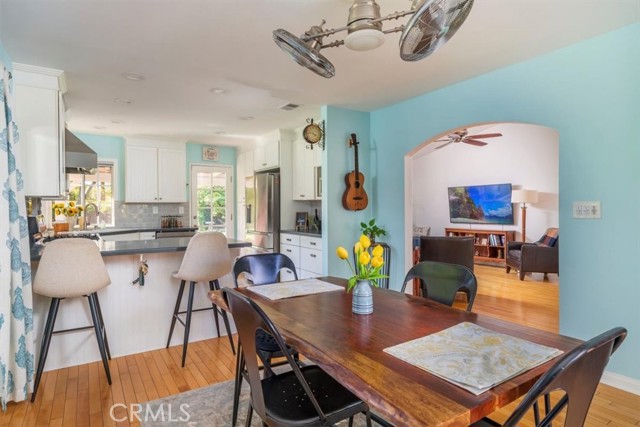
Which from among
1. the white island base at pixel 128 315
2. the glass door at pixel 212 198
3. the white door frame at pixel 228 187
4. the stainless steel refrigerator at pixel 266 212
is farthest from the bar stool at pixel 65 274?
the white door frame at pixel 228 187

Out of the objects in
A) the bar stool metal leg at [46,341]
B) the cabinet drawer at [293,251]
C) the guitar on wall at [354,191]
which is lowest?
the bar stool metal leg at [46,341]

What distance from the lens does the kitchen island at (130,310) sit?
2.67 metres

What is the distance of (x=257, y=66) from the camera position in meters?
2.87

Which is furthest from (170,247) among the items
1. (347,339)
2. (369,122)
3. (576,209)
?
(576,209)

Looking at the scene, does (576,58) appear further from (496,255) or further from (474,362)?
(496,255)

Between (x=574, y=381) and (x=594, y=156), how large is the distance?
7.41 feet

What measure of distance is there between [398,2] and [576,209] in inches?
76.5

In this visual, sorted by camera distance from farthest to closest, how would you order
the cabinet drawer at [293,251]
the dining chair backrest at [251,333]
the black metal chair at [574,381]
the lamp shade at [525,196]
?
the lamp shade at [525,196] < the cabinet drawer at [293,251] < the dining chair backrest at [251,333] < the black metal chair at [574,381]

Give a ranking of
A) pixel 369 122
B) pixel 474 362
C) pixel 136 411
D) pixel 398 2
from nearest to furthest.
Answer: pixel 474 362 < pixel 398 2 < pixel 136 411 < pixel 369 122

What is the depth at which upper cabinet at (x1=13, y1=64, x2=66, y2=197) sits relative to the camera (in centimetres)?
273

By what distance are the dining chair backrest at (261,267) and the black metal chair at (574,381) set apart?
5.61 ft

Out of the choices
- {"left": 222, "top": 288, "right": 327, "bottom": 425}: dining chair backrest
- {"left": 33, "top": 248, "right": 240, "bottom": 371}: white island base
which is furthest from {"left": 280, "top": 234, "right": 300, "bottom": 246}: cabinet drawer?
{"left": 222, "top": 288, "right": 327, "bottom": 425}: dining chair backrest

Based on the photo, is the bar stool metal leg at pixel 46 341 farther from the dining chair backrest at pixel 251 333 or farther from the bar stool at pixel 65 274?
the dining chair backrest at pixel 251 333

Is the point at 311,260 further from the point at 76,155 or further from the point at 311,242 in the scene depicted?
the point at 76,155
